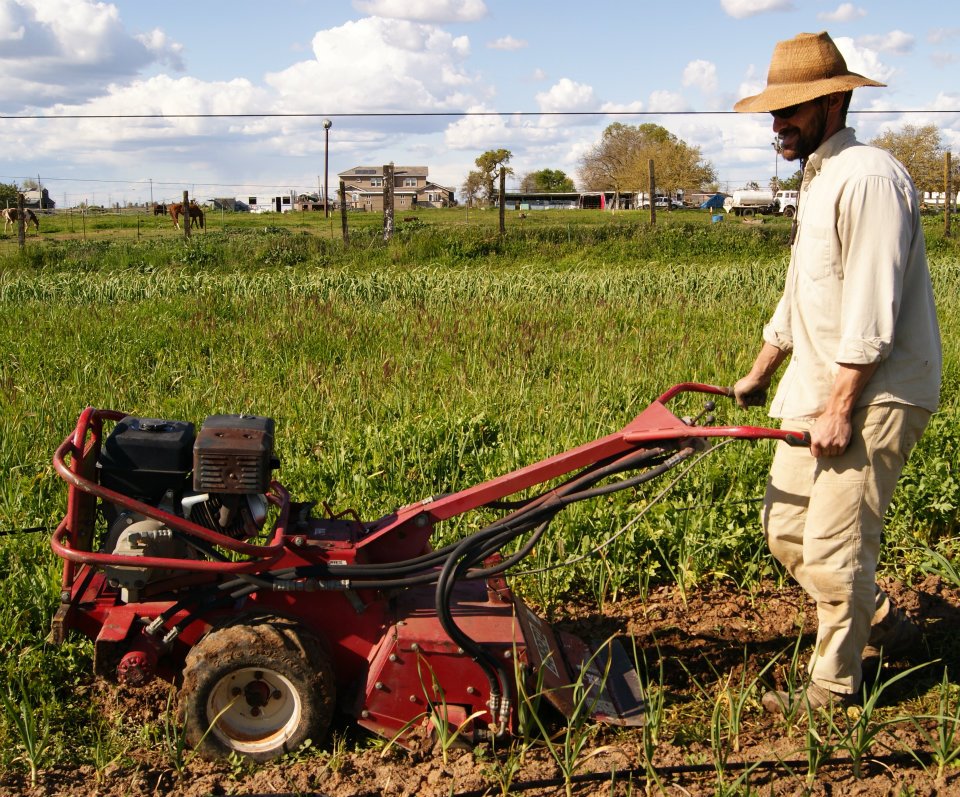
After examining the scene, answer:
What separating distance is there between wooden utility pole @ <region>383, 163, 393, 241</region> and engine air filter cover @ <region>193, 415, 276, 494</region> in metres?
16.4

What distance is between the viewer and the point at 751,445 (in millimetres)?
4984

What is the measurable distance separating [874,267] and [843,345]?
241 millimetres

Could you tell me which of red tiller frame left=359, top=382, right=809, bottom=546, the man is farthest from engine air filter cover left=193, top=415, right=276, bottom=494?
the man

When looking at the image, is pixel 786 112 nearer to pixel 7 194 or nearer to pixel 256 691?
pixel 256 691

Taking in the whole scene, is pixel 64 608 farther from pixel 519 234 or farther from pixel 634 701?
pixel 519 234

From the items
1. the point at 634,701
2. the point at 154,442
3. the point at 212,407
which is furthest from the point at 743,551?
the point at 212,407

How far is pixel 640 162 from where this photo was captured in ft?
225

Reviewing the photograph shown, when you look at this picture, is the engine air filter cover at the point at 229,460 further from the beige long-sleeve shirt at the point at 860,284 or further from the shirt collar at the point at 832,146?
the shirt collar at the point at 832,146

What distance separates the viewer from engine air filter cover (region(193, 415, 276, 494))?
9.72 ft

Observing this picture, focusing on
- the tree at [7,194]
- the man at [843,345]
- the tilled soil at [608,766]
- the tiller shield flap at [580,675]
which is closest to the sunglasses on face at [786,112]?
the man at [843,345]

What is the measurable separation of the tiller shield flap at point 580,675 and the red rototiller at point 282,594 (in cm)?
2

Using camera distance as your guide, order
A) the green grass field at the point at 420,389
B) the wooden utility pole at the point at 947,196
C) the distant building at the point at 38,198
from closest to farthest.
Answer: the green grass field at the point at 420,389 < the wooden utility pole at the point at 947,196 < the distant building at the point at 38,198

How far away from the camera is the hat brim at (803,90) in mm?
3002

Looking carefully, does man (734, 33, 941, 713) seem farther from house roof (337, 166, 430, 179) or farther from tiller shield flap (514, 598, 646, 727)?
house roof (337, 166, 430, 179)
